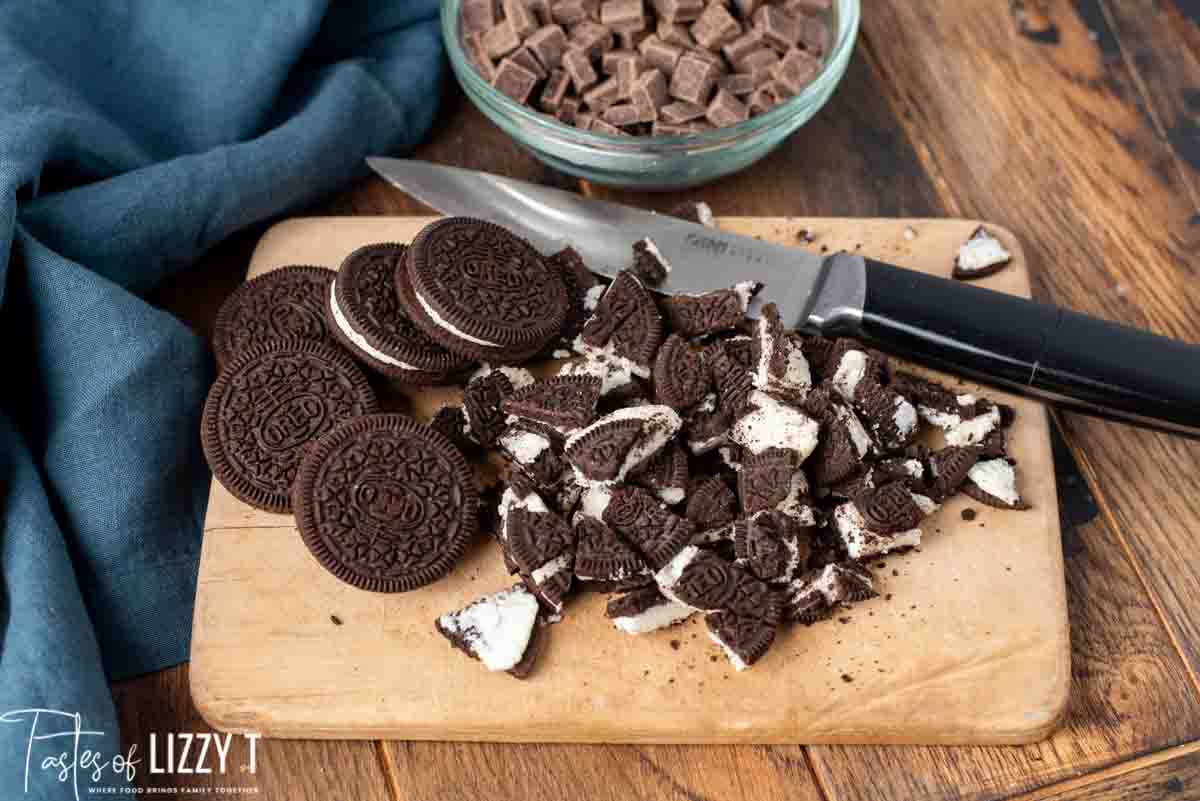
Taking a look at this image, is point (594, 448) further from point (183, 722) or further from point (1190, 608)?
point (1190, 608)

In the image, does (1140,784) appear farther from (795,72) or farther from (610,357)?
(795,72)

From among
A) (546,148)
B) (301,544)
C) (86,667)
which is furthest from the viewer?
(546,148)

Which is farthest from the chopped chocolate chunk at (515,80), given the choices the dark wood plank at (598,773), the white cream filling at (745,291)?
the dark wood plank at (598,773)

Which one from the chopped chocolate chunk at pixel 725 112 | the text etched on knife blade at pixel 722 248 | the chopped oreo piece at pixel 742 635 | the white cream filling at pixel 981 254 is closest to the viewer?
the chopped oreo piece at pixel 742 635

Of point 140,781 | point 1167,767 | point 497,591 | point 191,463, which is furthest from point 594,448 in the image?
point 1167,767

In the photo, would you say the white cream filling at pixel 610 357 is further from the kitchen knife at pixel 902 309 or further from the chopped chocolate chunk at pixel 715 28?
the chopped chocolate chunk at pixel 715 28

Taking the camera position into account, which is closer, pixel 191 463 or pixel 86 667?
pixel 86 667

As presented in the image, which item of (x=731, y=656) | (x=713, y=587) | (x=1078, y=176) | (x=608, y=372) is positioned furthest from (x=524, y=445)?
(x=1078, y=176)
